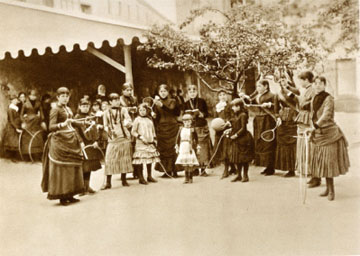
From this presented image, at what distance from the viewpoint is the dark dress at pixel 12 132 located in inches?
135

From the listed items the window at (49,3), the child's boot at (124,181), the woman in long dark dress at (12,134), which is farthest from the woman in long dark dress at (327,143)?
the woman in long dark dress at (12,134)

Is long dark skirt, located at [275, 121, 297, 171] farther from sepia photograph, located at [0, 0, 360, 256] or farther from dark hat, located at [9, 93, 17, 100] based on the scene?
dark hat, located at [9, 93, 17, 100]

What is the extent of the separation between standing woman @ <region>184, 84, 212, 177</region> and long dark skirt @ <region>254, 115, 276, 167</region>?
52 cm

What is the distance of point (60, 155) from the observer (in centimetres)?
335

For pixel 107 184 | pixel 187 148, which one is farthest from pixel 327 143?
pixel 107 184

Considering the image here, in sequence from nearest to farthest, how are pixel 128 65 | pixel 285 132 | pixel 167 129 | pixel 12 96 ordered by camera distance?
pixel 12 96
pixel 285 132
pixel 167 129
pixel 128 65

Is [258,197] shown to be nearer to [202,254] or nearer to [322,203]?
[322,203]

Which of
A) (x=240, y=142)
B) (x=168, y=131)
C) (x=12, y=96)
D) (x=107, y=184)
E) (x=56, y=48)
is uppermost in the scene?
(x=56, y=48)

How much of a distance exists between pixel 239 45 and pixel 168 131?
1107 mm

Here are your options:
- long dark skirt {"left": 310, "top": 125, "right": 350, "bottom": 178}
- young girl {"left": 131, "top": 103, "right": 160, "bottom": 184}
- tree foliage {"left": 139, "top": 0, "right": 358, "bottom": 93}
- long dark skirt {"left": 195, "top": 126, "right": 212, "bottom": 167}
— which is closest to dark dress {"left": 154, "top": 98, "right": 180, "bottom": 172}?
young girl {"left": 131, "top": 103, "right": 160, "bottom": 184}

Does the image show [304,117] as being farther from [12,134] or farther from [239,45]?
[12,134]

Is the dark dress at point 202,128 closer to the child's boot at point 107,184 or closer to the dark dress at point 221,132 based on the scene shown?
the dark dress at point 221,132

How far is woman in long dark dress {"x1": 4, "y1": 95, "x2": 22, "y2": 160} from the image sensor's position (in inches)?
134

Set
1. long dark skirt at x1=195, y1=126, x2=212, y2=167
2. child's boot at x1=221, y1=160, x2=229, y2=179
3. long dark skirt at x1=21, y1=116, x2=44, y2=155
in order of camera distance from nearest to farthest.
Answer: long dark skirt at x1=21, y1=116, x2=44, y2=155
child's boot at x1=221, y1=160, x2=229, y2=179
long dark skirt at x1=195, y1=126, x2=212, y2=167
